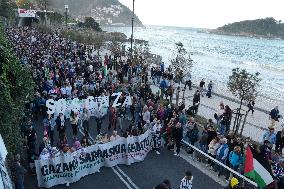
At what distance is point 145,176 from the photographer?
49.2 ft

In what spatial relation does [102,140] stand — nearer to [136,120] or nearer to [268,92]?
[136,120]

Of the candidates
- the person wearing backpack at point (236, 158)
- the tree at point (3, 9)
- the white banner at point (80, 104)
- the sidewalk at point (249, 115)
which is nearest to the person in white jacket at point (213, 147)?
the person wearing backpack at point (236, 158)

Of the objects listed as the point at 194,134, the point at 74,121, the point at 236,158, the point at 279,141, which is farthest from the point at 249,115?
the point at 74,121

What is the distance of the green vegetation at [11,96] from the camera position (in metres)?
12.4

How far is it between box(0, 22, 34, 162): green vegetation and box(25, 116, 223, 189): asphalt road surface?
1.76 meters

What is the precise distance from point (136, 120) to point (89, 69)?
10.9 metres

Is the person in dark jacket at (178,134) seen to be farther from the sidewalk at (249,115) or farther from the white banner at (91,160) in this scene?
the sidewalk at (249,115)

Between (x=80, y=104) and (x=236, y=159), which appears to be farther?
(x=80, y=104)

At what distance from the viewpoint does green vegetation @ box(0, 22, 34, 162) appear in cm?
1243

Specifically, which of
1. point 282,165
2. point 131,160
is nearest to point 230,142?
point 282,165

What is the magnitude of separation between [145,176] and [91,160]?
2193 mm

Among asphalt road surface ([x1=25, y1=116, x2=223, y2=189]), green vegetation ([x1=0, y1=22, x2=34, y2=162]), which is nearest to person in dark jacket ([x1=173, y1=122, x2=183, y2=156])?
asphalt road surface ([x1=25, y1=116, x2=223, y2=189])

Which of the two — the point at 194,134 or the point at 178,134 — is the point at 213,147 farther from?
the point at 178,134

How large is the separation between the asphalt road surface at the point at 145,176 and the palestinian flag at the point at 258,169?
254 centimetres
